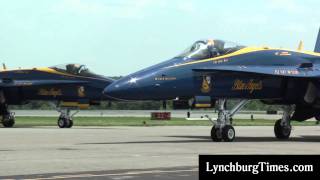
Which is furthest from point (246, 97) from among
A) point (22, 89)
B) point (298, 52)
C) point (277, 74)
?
point (22, 89)

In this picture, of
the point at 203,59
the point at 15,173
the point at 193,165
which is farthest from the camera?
the point at 203,59

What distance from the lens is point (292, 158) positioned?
8641mm

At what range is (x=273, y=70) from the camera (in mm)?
21953

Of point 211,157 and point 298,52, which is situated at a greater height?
point 298,52

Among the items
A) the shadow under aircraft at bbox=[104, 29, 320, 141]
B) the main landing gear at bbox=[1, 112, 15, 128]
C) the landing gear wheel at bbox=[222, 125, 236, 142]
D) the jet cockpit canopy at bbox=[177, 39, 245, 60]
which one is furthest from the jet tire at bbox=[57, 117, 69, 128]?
the landing gear wheel at bbox=[222, 125, 236, 142]

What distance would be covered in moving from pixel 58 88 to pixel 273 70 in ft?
54.3

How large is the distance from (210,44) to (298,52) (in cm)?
369

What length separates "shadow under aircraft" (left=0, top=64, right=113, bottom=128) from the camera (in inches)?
1395

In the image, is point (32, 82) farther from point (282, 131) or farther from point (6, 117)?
point (282, 131)

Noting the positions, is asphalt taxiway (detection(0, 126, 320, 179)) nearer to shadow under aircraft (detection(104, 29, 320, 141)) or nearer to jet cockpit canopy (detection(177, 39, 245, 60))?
shadow under aircraft (detection(104, 29, 320, 141))

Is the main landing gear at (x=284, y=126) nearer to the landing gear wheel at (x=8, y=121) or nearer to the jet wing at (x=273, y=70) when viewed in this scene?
the jet wing at (x=273, y=70)

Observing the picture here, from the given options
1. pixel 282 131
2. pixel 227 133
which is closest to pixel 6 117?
pixel 282 131

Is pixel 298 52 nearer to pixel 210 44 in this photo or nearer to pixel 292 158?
pixel 210 44

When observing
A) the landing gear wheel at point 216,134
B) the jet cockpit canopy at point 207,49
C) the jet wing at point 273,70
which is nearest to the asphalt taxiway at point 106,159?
the landing gear wheel at point 216,134
